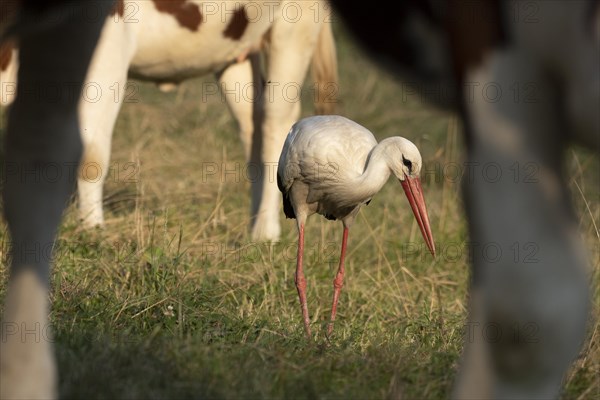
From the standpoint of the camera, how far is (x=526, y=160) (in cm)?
188

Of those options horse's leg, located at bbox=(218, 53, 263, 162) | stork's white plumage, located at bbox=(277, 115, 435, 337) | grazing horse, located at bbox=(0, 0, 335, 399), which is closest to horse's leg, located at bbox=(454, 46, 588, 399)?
grazing horse, located at bbox=(0, 0, 335, 399)

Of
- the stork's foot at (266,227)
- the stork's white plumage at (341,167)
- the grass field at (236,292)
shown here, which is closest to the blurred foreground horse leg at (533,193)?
the grass field at (236,292)

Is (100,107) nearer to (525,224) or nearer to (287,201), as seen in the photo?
(287,201)

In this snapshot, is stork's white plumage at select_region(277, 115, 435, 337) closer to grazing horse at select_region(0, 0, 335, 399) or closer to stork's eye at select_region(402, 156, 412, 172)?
stork's eye at select_region(402, 156, 412, 172)

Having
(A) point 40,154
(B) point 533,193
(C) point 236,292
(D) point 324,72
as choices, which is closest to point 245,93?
(D) point 324,72

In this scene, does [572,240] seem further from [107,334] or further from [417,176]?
[417,176]

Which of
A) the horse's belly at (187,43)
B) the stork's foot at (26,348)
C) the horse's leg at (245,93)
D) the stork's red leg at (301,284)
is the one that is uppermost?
the horse's belly at (187,43)

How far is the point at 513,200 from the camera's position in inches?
74.7

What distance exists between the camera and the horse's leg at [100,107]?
511 centimetres

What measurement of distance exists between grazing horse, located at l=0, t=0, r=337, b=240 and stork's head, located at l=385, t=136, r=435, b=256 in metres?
1.04

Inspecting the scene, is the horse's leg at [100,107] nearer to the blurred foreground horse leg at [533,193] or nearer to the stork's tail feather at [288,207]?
the stork's tail feather at [288,207]

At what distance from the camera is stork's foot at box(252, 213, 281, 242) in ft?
19.8

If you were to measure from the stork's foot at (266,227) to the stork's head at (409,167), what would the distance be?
120cm

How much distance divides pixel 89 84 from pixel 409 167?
1.43 metres
